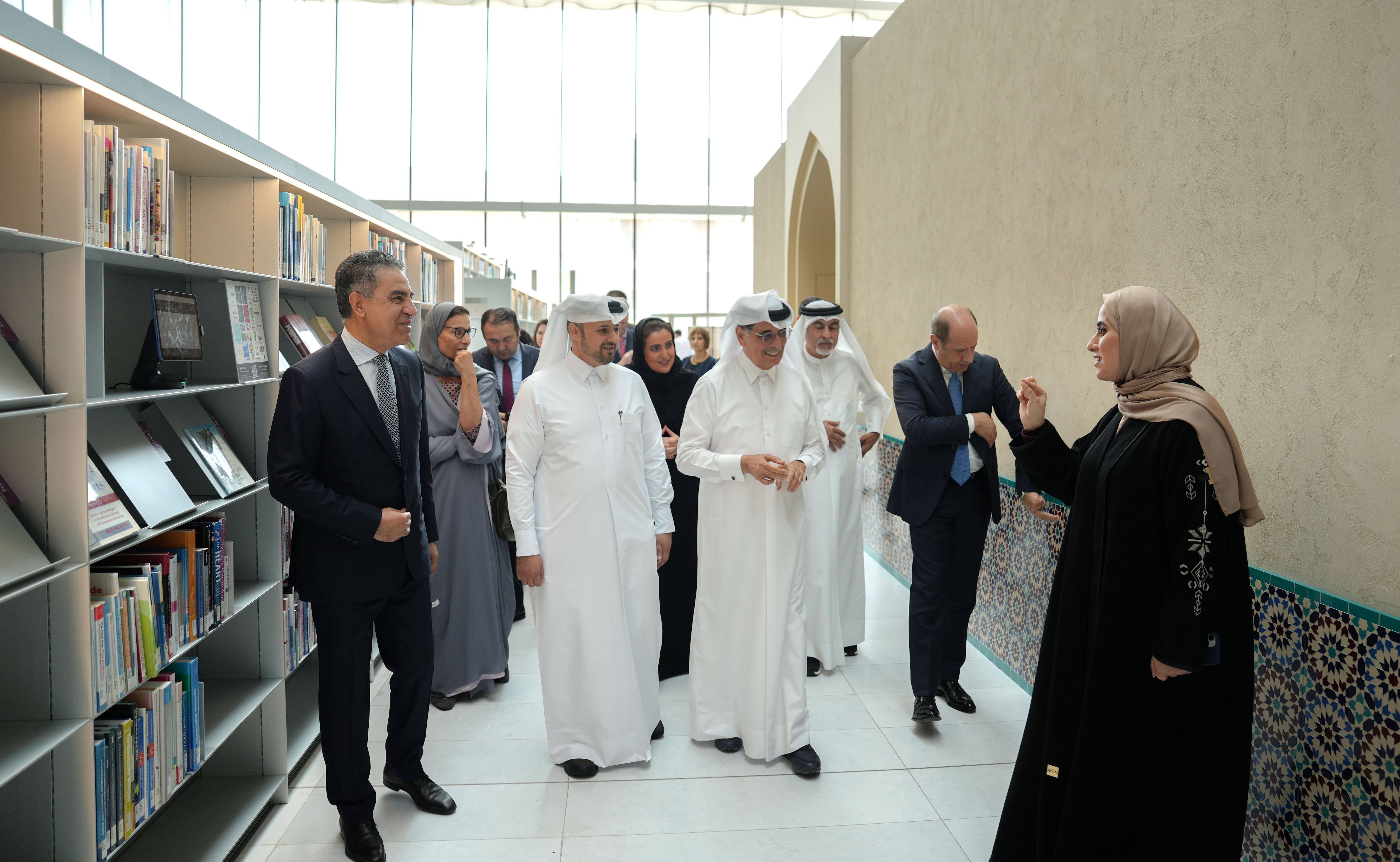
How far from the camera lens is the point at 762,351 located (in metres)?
3.15

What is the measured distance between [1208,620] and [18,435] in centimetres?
262

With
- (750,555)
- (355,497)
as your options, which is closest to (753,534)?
(750,555)

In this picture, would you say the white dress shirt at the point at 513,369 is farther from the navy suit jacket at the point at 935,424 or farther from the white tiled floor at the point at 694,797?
the navy suit jacket at the point at 935,424

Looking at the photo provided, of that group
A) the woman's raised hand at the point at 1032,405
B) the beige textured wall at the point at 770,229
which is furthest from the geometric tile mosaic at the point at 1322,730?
the beige textured wall at the point at 770,229

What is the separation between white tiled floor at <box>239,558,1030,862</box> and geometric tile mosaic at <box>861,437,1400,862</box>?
0.81 meters

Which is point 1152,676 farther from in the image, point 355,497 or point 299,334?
point 299,334

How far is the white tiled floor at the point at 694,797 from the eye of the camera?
2.68 meters

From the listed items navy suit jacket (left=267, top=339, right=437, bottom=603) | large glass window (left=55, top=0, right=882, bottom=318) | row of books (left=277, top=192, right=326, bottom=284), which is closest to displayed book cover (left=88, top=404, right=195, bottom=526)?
navy suit jacket (left=267, top=339, right=437, bottom=603)

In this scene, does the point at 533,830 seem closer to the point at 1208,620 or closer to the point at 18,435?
the point at 18,435

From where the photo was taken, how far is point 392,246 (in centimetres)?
471

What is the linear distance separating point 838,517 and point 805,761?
1496mm

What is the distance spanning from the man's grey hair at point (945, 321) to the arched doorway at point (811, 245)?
5.48 m

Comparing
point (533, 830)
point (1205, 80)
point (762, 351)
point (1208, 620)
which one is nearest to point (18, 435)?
point (533, 830)

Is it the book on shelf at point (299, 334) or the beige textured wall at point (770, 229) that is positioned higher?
the beige textured wall at point (770, 229)
